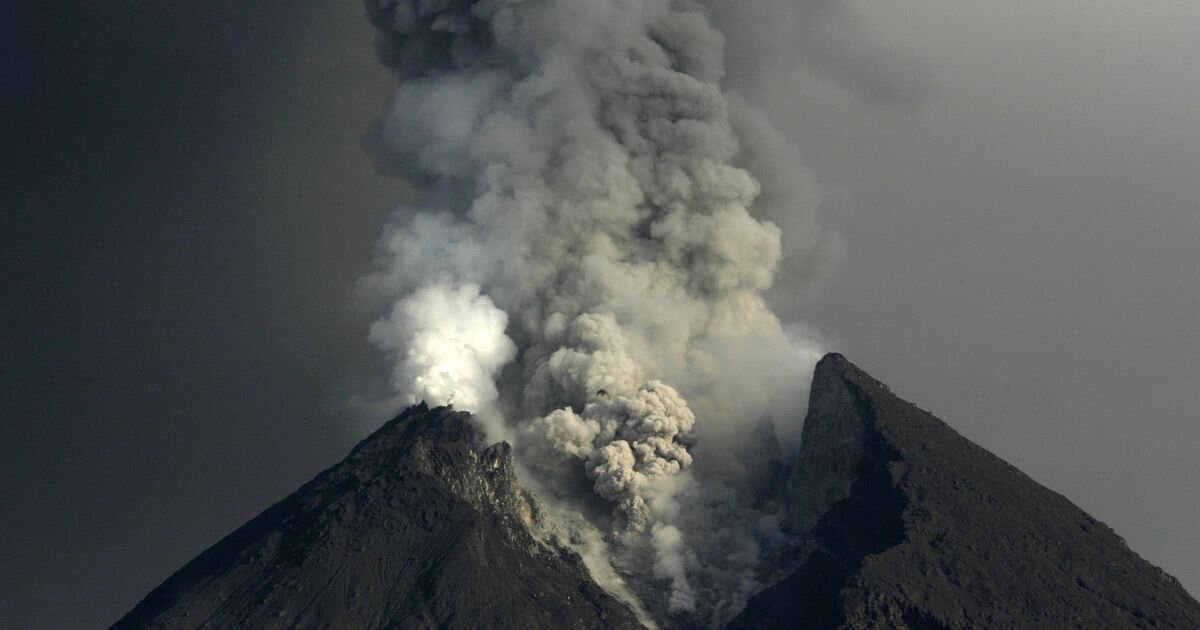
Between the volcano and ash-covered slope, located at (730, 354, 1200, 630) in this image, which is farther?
the volcano

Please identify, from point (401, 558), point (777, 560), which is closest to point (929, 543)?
point (777, 560)

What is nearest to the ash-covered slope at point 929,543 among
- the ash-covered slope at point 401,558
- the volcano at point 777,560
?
the volcano at point 777,560

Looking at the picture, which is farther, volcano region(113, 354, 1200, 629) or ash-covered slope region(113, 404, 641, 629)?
ash-covered slope region(113, 404, 641, 629)

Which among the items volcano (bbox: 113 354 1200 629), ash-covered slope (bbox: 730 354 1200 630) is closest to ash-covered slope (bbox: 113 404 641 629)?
volcano (bbox: 113 354 1200 629)

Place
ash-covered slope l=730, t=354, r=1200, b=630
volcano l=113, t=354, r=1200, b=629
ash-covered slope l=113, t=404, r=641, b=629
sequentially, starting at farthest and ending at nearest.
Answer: ash-covered slope l=113, t=404, r=641, b=629 < volcano l=113, t=354, r=1200, b=629 < ash-covered slope l=730, t=354, r=1200, b=630

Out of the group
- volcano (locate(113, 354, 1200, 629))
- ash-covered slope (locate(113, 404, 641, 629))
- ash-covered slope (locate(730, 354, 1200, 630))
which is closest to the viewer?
ash-covered slope (locate(730, 354, 1200, 630))

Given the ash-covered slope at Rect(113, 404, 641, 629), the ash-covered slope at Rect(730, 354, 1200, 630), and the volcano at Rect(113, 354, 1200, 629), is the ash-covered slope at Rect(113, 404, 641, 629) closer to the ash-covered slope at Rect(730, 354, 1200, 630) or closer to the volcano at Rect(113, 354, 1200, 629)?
the volcano at Rect(113, 354, 1200, 629)

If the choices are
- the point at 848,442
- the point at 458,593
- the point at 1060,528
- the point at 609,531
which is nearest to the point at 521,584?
the point at 458,593
